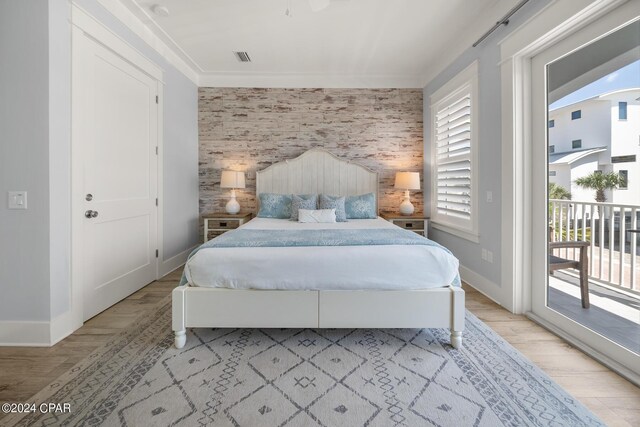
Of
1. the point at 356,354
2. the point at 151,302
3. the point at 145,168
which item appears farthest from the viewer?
the point at 145,168

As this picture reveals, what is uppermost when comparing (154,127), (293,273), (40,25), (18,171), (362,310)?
(40,25)

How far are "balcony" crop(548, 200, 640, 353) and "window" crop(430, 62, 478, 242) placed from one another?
86cm

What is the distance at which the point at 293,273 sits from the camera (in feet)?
6.62

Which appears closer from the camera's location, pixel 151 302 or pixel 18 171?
pixel 18 171

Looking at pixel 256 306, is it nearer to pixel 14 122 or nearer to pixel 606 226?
pixel 14 122

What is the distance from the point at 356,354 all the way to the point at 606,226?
1.95 metres

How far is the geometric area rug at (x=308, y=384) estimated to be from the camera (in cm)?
144

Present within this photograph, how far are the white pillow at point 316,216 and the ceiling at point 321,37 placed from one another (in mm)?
1970

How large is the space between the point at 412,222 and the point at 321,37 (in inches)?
101

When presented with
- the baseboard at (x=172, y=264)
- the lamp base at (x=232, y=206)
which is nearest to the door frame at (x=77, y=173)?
the baseboard at (x=172, y=264)

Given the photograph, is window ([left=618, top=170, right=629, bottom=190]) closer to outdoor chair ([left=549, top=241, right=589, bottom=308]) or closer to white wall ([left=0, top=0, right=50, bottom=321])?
outdoor chair ([left=549, top=241, right=589, bottom=308])

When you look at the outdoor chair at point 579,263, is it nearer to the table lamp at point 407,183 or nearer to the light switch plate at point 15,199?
the table lamp at point 407,183

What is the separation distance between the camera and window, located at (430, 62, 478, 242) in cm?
323

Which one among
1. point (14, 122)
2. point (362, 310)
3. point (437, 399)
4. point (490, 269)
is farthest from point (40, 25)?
point (490, 269)
